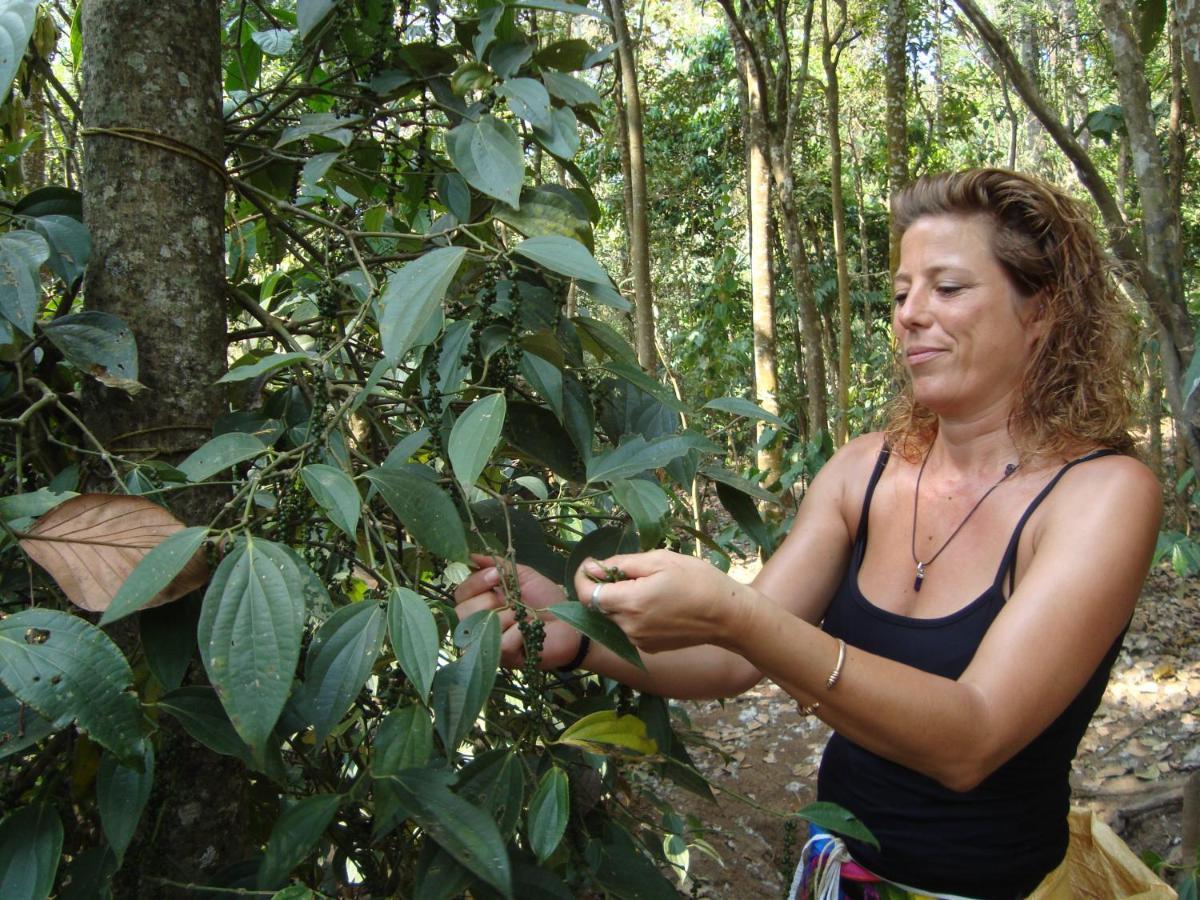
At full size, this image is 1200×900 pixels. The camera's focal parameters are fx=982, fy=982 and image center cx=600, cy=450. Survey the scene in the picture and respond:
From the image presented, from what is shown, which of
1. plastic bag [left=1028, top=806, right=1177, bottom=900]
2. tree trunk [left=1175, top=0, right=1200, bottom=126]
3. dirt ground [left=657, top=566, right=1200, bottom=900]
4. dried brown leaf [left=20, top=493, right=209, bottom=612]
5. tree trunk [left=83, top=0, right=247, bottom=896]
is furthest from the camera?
dirt ground [left=657, top=566, right=1200, bottom=900]

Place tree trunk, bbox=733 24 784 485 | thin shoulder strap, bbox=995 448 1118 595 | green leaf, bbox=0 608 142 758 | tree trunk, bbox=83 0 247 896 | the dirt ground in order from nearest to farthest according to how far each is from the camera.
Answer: green leaf, bbox=0 608 142 758
tree trunk, bbox=83 0 247 896
thin shoulder strap, bbox=995 448 1118 595
the dirt ground
tree trunk, bbox=733 24 784 485

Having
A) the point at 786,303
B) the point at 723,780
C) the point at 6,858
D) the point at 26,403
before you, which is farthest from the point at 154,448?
the point at 786,303

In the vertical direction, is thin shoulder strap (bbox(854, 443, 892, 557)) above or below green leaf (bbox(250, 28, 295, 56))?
below

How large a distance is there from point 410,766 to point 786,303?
7275 mm

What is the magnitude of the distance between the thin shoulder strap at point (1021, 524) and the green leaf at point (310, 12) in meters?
0.91

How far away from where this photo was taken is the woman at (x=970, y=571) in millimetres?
943

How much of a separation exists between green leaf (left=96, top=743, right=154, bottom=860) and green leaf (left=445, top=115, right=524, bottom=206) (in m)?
0.55

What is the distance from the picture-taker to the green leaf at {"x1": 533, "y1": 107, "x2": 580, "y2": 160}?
37.8 inches

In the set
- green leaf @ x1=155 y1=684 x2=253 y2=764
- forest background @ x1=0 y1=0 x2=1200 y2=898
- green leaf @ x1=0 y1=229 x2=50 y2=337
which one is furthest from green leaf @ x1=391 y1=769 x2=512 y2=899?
green leaf @ x1=0 y1=229 x2=50 y2=337

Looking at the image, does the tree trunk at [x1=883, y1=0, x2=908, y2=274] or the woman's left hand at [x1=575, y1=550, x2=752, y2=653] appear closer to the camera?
the woman's left hand at [x1=575, y1=550, x2=752, y2=653]

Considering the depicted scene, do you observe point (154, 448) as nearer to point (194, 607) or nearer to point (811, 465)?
point (194, 607)

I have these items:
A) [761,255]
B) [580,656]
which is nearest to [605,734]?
[580,656]

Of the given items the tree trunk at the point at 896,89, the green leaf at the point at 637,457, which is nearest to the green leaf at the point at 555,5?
the green leaf at the point at 637,457

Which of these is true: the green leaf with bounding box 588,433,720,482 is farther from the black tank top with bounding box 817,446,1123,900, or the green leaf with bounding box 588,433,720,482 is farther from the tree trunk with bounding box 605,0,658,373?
the tree trunk with bounding box 605,0,658,373
